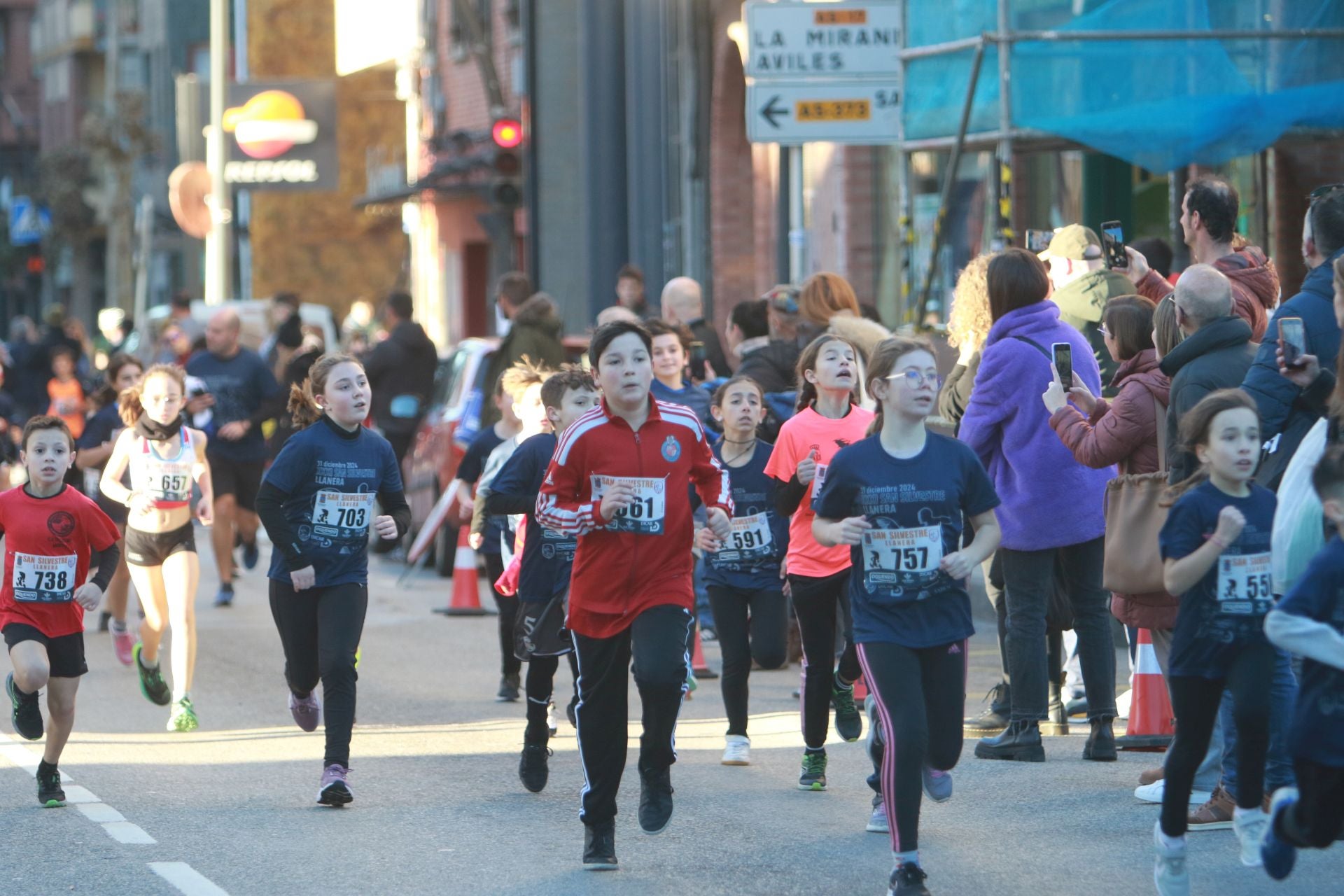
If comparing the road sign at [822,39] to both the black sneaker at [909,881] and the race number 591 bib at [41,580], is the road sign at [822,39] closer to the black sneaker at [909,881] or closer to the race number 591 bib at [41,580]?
the race number 591 bib at [41,580]

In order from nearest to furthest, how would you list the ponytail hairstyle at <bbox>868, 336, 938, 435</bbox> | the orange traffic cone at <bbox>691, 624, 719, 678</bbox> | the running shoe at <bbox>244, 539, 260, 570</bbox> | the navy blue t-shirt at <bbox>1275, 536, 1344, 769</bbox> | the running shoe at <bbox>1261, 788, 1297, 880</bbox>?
1. the navy blue t-shirt at <bbox>1275, 536, 1344, 769</bbox>
2. the running shoe at <bbox>1261, 788, 1297, 880</bbox>
3. the ponytail hairstyle at <bbox>868, 336, 938, 435</bbox>
4. the orange traffic cone at <bbox>691, 624, 719, 678</bbox>
5. the running shoe at <bbox>244, 539, 260, 570</bbox>

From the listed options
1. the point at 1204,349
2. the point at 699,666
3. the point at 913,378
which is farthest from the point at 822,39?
the point at 913,378

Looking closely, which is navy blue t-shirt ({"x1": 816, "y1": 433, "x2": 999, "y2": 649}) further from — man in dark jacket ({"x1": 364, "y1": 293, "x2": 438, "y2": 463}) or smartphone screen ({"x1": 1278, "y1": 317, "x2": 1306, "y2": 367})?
man in dark jacket ({"x1": 364, "y1": 293, "x2": 438, "y2": 463})

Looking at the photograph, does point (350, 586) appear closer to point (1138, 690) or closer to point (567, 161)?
point (1138, 690)

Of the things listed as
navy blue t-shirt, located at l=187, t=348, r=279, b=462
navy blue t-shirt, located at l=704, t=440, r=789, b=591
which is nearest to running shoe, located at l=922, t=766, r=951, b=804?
navy blue t-shirt, located at l=704, t=440, r=789, b=591

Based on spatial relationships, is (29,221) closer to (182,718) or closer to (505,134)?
(505,134)

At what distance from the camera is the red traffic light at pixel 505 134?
2103cm

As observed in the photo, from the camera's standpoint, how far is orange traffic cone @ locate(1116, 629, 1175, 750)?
9.26 metres

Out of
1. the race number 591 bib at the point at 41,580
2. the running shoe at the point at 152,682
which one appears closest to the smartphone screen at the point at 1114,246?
the race number 591 bib at the point at 41,580

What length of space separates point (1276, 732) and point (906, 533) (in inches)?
52.5

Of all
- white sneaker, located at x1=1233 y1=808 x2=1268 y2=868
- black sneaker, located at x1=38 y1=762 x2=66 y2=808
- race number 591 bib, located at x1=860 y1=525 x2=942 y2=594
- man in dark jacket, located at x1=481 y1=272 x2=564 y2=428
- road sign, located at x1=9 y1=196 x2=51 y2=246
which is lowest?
black sneaker, located at x1=38 y1=762 x2=66 y2=808

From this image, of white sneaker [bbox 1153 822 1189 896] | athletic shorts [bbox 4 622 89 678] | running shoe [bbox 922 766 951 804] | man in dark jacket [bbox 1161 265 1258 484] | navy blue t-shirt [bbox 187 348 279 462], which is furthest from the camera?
navy blue t-shirt [bbox 187 348 279 462]

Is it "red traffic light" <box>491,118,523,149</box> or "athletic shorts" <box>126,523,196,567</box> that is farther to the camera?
"red traffic light" <box>491,118,523,149</box>

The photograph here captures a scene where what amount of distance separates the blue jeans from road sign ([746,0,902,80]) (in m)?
8.00
